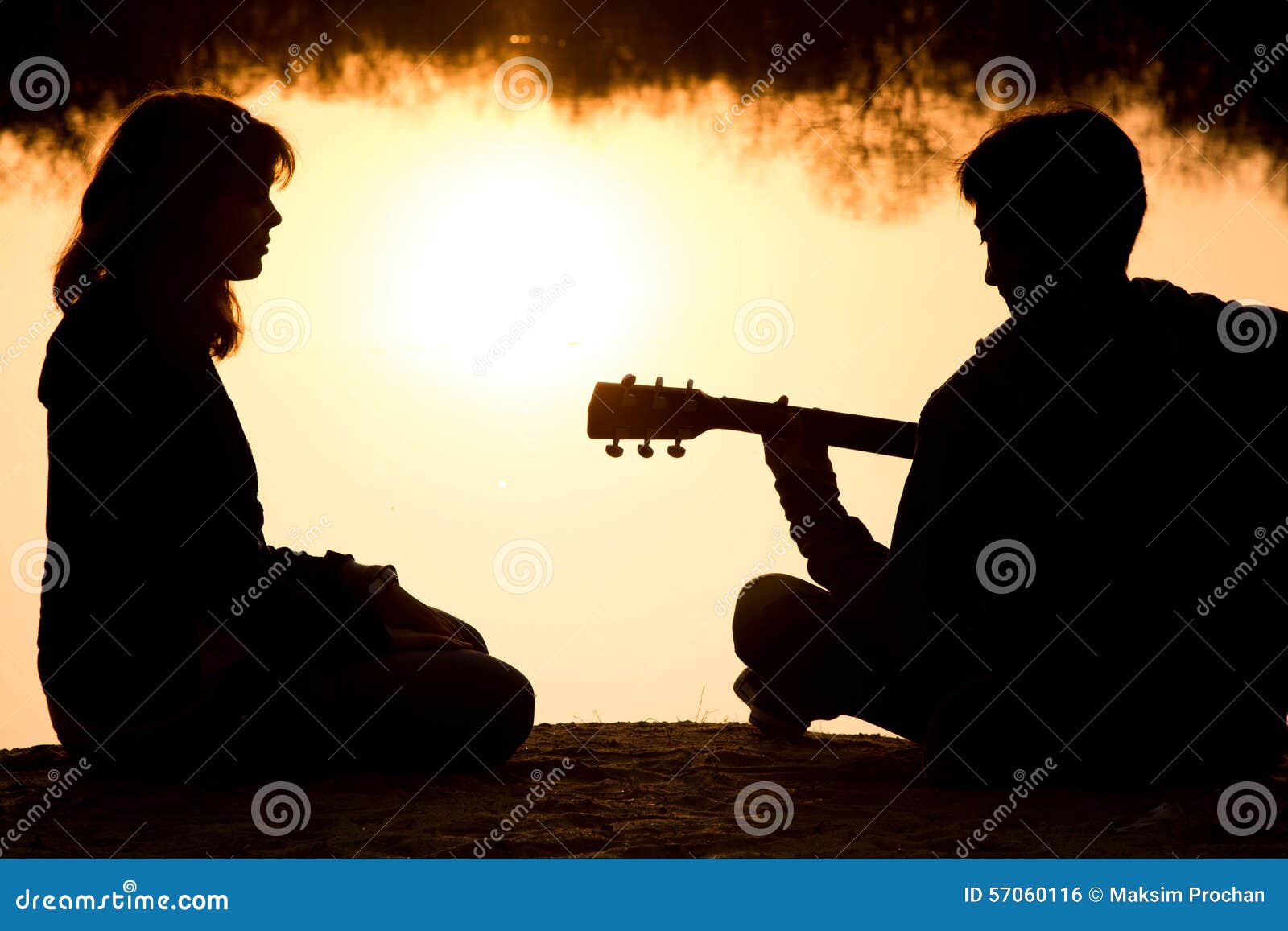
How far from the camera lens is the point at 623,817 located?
3338 millimetres

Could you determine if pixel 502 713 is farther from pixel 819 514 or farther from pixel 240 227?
pixel 240 227

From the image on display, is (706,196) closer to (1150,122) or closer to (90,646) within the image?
(1150,122)

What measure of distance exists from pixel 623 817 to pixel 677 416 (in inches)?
57.8

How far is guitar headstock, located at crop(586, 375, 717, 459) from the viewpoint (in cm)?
441

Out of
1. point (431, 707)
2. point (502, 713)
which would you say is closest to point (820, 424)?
point (502, 713)

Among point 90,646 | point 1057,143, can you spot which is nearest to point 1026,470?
point 1057,143

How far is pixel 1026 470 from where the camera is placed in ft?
11.4

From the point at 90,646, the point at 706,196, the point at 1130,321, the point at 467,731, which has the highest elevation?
the point at 706,196

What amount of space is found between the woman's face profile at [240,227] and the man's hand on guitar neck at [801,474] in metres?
1.61

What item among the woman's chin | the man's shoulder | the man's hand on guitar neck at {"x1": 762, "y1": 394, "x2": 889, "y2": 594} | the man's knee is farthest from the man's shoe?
the woman's chin

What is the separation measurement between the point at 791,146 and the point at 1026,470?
574 centimetres

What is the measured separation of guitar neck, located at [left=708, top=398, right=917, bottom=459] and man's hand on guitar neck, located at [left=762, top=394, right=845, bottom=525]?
25 millimetres

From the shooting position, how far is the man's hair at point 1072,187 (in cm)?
345

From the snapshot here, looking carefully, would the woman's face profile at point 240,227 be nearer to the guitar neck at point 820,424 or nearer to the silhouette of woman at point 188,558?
the silhouette of woman at point 188,558
